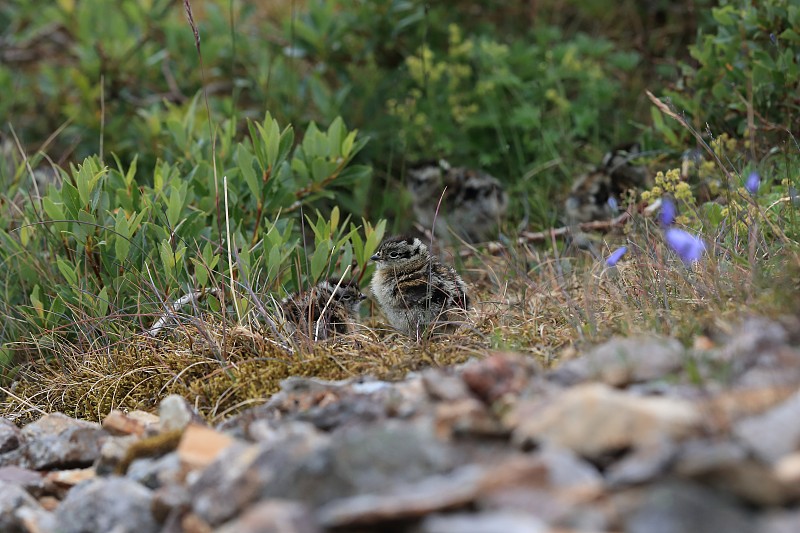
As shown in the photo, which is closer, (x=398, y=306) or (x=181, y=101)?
(x=398, y=306)

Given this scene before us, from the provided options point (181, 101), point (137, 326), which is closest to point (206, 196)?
point (137, 326)

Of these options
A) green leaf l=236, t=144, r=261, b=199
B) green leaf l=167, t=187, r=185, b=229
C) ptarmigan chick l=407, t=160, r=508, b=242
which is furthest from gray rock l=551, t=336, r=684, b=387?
ptarmigan chick l=407, t=160, r=508, b=242

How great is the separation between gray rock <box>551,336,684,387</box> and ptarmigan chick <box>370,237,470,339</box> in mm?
1597

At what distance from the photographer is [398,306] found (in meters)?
5.38

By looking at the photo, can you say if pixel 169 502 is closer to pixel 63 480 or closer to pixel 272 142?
pixel 63 480

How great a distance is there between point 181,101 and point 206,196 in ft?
10.1

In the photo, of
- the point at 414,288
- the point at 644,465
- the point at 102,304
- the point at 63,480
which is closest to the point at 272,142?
the point at 414,288

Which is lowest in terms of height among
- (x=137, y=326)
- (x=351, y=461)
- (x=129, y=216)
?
(x=137, y=326)

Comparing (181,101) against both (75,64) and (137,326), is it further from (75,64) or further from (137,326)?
(137,326)

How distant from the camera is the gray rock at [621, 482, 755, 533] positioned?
7.73 ft

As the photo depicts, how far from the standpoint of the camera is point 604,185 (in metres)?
7.17

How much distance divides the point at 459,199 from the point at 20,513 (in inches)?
185

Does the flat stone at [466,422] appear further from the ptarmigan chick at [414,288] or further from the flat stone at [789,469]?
the ptarmigan chick at [414,288]

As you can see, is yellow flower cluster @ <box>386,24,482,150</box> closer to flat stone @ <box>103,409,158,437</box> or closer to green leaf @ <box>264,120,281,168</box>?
green leaf @ <box>264,120,281,168</box>
